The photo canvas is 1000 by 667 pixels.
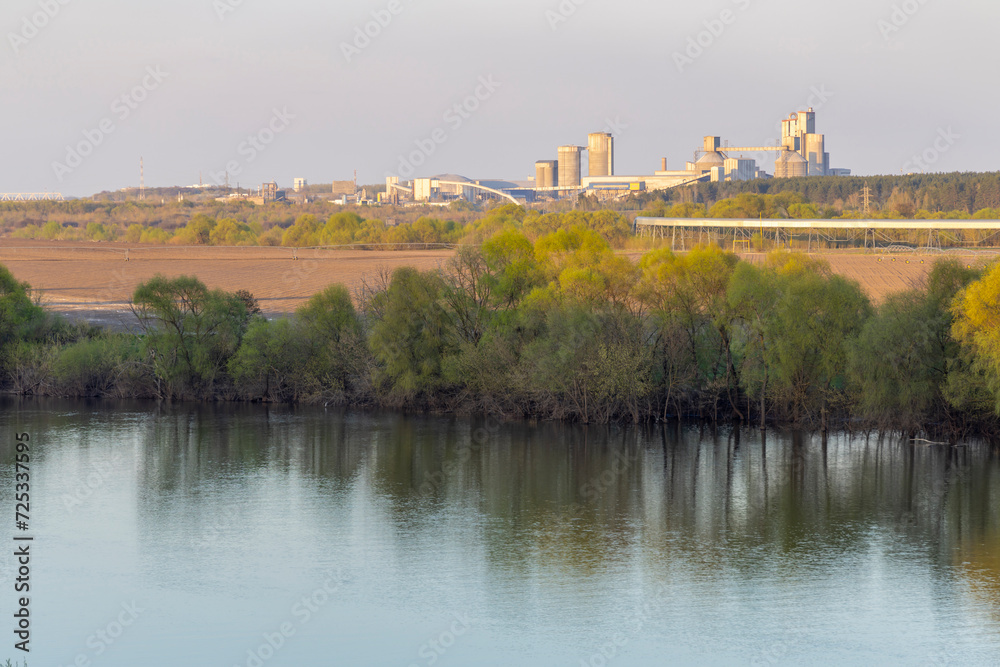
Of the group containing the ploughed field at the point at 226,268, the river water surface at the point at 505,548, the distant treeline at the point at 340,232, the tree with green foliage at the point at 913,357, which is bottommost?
the river water surface at the point at 505,548

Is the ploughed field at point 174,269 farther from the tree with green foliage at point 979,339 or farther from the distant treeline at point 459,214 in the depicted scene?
the tree with green foliage at point 979,339

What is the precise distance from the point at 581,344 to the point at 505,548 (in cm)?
1363

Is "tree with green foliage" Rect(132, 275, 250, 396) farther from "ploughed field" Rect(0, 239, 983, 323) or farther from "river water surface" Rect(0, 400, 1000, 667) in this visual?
"ploughed field" Rect(0, 239, 983, 323)

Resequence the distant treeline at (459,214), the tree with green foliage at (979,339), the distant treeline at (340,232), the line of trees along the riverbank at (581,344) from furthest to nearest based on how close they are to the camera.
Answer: the distant treeline at (459,214), the distant treeline at (340,232), the line of trees along the riverbank at (581,344), the tree with green foliage at (979,339)

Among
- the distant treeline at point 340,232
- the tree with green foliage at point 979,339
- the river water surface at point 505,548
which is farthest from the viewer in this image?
the distant treeline at point 340,232

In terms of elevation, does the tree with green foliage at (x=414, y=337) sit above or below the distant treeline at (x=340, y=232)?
below

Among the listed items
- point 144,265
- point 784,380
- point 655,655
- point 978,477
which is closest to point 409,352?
point 784,380

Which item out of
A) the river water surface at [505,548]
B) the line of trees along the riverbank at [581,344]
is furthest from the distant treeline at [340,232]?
the river water surface at [505,548]

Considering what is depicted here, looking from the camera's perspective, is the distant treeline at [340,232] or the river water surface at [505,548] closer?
the river water surface at [505,548]

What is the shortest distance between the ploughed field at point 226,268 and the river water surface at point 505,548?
25092mm

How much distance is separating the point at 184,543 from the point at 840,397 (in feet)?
70.7

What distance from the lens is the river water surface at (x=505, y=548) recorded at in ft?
59.9

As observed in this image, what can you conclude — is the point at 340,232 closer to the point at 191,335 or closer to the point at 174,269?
the point at 174,269

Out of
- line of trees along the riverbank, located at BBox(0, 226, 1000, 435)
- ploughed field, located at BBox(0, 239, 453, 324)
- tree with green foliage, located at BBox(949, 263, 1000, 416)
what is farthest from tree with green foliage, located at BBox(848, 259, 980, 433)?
ploughed field, located at BBox(0, 239, 453, 324)
